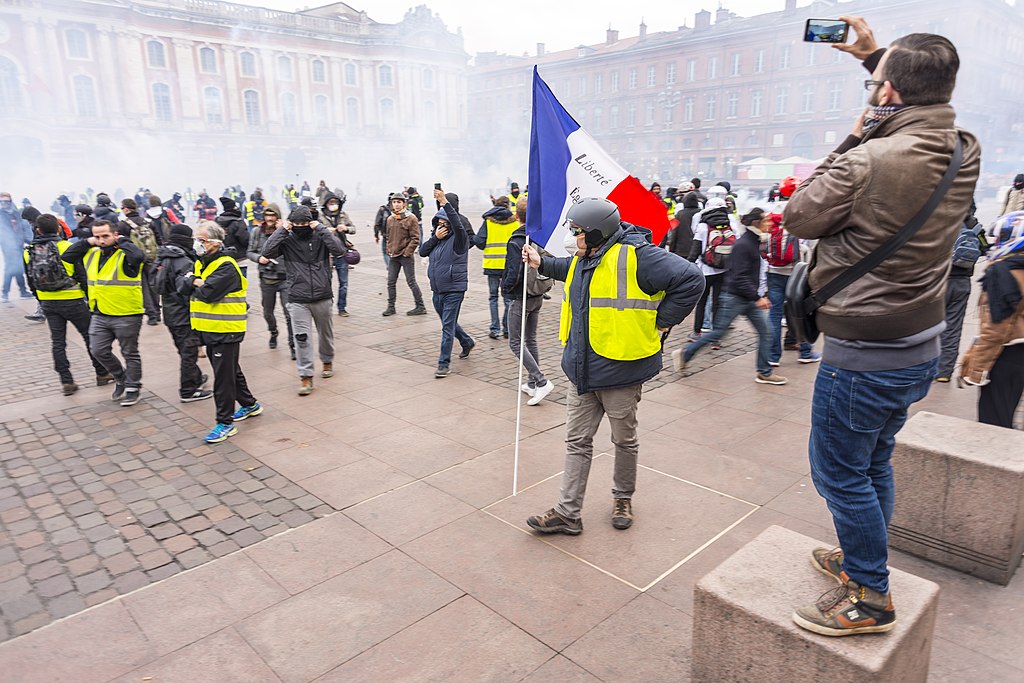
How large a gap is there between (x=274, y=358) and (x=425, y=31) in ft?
208

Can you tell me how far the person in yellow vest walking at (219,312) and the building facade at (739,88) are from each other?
43987mm

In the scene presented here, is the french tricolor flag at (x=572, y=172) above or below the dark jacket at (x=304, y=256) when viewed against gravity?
above

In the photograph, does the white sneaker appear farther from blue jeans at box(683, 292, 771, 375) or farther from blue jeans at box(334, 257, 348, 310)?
blue jeans at box(334, 257, 348, 310)

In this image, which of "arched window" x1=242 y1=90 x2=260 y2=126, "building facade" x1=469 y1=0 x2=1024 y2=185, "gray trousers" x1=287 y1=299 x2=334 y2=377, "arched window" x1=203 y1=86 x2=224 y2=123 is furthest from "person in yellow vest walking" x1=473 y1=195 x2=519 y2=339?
"arched window" x1=242 y1=90 x2=260 y2=126

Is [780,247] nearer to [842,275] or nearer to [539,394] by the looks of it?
[539,394]

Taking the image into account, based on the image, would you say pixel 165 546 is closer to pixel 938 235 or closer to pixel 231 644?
pixel 231 644

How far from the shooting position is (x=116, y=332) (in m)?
6.69

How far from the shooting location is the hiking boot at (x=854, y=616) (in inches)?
88.2

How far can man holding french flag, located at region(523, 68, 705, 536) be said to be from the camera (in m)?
3.72

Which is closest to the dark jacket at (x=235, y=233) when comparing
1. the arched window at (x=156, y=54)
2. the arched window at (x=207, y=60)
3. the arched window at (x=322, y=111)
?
the arched window at (x=156, y=54)

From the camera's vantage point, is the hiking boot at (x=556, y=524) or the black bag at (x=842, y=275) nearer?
the black bag at (x=842, y=275)

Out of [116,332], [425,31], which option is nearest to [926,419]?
[116,332]

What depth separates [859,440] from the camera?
226cm

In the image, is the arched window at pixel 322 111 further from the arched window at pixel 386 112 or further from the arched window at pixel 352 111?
the arched window at pixel 386 112
